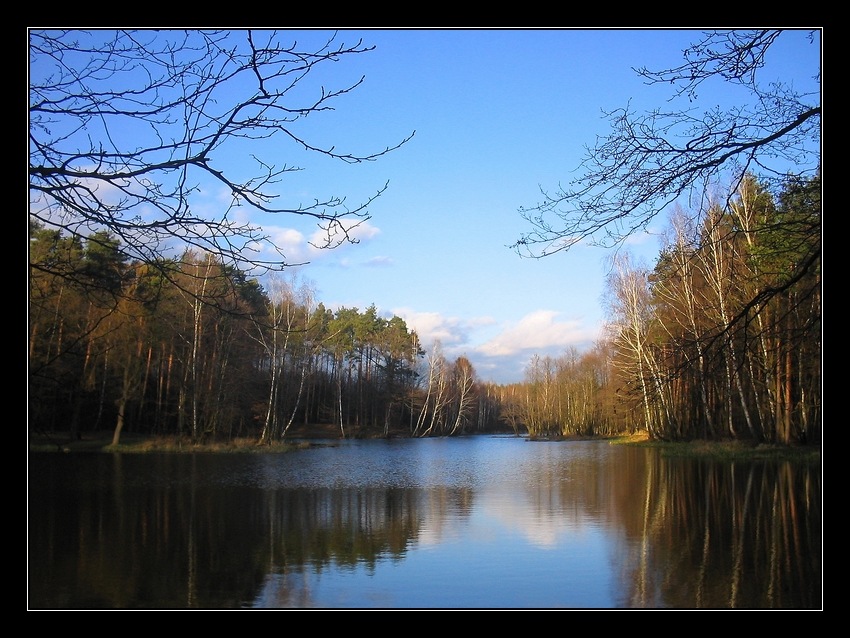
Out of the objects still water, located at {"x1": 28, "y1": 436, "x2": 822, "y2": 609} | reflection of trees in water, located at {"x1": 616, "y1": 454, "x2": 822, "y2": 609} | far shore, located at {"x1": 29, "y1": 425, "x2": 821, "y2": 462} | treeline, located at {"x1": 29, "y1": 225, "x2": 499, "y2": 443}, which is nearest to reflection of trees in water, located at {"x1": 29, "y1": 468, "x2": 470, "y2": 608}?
still water, located at {"x1": 28, "y1": 436, "x2": 822, "y2": 609}

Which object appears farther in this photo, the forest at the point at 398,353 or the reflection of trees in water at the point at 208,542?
the reflection of trees in water at the point at 208,542

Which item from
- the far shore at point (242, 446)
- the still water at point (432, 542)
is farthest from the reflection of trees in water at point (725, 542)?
the far shore at point (242, 446)

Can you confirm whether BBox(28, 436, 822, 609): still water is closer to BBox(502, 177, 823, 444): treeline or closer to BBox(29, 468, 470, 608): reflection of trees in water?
BBox(29, 468, 470, 608): reflection of trees in water

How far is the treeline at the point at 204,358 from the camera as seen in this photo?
13.6ft

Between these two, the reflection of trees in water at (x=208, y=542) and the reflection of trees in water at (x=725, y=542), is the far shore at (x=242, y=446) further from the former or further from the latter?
the reflection of trees in water at (x=208, y=542)

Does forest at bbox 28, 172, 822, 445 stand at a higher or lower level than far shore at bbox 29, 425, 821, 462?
higher

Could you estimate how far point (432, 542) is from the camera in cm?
937

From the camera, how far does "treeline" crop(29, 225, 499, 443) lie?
416 centimetres

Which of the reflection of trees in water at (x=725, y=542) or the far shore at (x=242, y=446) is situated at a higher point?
Result: the reflection of trees in water at (x=725, y=542)

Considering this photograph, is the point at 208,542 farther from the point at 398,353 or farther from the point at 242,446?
the point at 398,353

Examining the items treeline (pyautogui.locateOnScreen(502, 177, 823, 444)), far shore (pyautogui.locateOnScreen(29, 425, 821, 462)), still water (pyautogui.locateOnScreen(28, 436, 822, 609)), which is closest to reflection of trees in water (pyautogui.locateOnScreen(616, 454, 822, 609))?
still water (pyautogui.locateOnScreen(28, 436, 822, 609))

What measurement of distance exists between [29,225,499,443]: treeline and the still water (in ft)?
6.57

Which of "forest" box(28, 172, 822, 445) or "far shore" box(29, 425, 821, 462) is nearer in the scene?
"forest" box(28, 172, 822, 445)

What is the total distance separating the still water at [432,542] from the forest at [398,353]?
6.13ft
